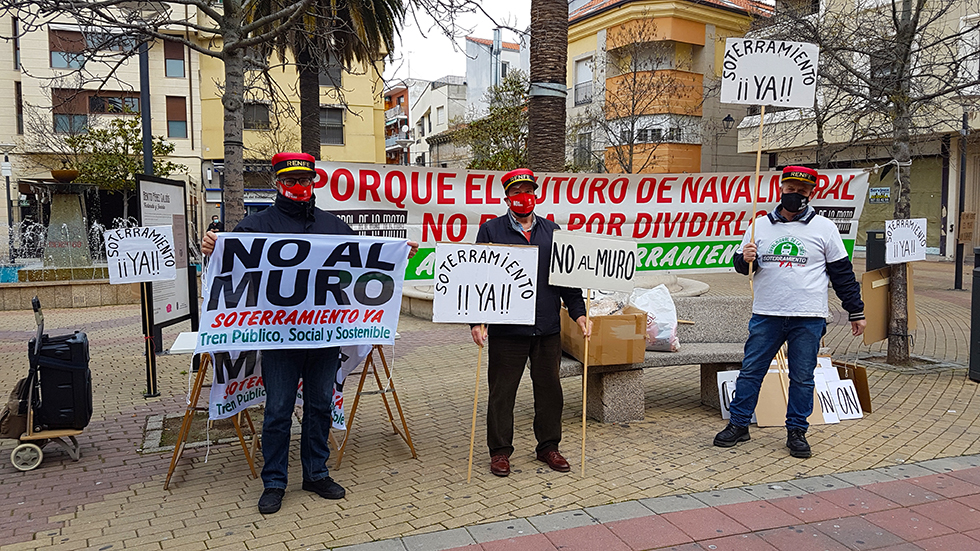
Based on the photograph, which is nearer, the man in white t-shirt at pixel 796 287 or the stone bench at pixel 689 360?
the man in white t-shirt at pixel 796 287

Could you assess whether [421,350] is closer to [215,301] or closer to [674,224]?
[674,224]

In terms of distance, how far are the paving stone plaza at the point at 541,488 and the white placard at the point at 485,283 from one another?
3.71ft

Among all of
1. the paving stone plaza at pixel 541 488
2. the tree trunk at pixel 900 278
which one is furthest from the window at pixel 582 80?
the paving stone plaza at pixel 541 488

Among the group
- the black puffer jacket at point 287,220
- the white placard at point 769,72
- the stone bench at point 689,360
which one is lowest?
the stone bench at point 689,360

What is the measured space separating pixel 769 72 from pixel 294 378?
483cm

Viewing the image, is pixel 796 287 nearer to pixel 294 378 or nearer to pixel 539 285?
pixel 539 285

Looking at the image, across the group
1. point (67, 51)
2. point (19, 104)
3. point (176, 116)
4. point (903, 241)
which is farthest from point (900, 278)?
point (19, 104)

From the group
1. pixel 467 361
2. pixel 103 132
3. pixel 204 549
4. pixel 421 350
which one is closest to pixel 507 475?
pixel 204 549

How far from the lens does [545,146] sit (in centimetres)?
809

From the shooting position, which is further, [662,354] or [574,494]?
[662,354]

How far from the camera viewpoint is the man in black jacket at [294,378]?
4301mm

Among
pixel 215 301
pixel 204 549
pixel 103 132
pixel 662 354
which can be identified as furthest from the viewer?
pixel 103 132

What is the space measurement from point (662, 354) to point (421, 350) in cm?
433

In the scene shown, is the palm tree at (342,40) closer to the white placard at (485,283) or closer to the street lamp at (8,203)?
the white placard at (485,283)
